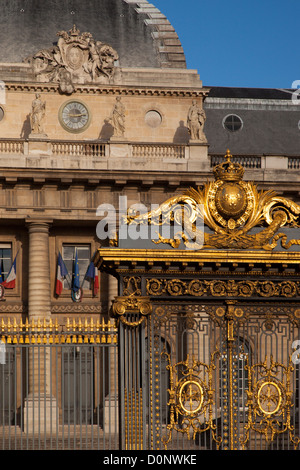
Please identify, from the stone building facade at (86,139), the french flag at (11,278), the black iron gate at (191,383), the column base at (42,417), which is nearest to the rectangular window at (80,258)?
the stone building facade at (86,139)

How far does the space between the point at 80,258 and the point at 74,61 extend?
734 centimetres

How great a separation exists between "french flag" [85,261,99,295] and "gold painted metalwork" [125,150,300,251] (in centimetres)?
2174

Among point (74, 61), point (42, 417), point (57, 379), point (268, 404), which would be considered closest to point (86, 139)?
point (74, 61)

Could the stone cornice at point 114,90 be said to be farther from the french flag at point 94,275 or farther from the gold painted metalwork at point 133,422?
the gold painted metalwork at point 133,422

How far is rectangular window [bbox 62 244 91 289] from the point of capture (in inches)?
1576

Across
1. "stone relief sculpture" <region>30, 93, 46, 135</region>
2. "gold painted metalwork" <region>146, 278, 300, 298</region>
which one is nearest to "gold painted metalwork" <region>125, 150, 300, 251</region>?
"gold painted metalwork" <region>146, 278, 300, 298</region>

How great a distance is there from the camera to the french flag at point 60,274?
3903 cm

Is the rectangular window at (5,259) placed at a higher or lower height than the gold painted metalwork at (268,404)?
higher

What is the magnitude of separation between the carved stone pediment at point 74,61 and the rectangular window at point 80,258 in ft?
19.2

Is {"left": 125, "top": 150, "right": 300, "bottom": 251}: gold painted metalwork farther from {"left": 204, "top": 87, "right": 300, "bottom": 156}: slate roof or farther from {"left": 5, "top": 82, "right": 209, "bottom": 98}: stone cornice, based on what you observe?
{"left": 204, "top": 87, "right": 300, "bottom": 156}: slate roof

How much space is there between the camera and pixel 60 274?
39.2 m

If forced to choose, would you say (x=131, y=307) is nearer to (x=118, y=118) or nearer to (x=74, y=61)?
(x=118, y=118)

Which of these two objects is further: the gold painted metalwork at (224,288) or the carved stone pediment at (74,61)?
the carved stone pediment at (74,61)
